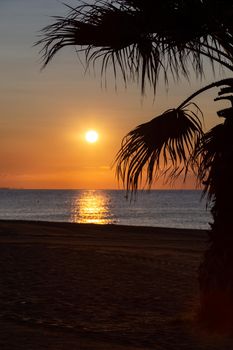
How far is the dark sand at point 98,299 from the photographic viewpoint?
914 cm

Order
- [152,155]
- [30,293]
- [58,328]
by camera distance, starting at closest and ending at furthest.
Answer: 1. [152,155]
2. [58,328]
3. [30,293]

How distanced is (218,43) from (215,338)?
410 centimetres

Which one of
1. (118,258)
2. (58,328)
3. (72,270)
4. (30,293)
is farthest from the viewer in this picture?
(118,258)

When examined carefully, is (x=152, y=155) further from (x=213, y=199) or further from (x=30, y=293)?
(x=30, y=293)

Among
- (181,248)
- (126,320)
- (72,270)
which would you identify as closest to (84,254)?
(72,270)

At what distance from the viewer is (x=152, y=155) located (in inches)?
352

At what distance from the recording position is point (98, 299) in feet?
40.3

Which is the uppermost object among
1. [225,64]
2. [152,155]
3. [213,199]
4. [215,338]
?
[225,64]

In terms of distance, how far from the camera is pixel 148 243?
25609 mm

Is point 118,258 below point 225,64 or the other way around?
below

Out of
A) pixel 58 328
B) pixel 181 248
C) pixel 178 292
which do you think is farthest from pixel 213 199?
pixel 181 248

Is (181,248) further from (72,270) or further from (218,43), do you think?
(218,43)

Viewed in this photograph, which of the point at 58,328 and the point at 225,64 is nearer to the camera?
the point at 225,64

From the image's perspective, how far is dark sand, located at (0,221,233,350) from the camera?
914 centimetres
